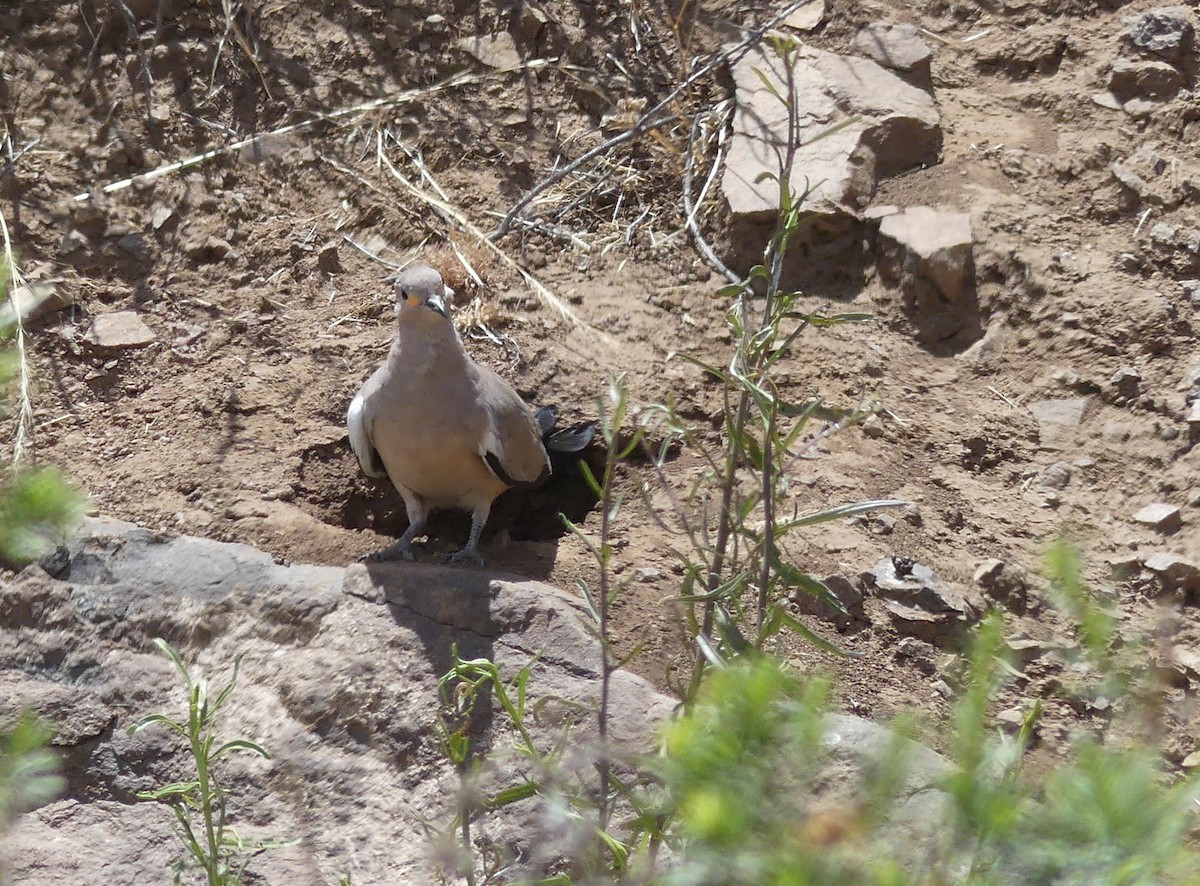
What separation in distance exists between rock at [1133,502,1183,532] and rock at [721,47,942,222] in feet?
5.60

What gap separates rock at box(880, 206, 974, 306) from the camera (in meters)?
4.95

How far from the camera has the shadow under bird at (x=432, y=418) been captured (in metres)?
4.34

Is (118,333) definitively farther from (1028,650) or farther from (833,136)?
(1028,650)

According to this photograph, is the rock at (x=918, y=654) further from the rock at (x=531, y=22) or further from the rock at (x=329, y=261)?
the rock at (x=531, y=22)

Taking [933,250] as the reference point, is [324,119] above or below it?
above

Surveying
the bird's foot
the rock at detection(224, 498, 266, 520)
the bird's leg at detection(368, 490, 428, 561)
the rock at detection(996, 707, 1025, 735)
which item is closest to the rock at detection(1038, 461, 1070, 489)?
the rock at detection(996, 707, 1025, 735)

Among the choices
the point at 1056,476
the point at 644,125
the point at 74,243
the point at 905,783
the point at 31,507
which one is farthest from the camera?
the point at 74,243

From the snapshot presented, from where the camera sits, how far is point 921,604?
4.00m

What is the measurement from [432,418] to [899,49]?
2.89 m

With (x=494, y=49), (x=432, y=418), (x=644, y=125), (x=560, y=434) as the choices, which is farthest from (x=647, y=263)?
(x=432, y=418)

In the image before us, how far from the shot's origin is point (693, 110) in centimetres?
587

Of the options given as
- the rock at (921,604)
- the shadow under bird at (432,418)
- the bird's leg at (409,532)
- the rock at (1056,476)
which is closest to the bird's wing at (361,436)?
the shadow under bird at (432,418)

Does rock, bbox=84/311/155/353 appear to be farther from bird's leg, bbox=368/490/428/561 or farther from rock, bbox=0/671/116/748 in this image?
rock, bbox=0/671/116/748

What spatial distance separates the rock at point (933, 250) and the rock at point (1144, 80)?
0.99 metres
